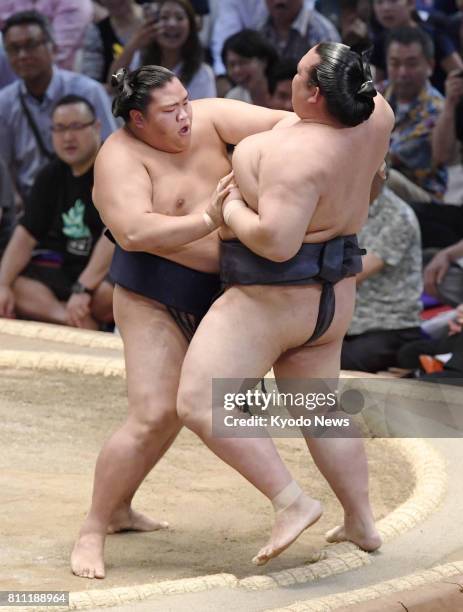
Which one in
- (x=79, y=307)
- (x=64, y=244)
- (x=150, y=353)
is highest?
(x=150, y=353)

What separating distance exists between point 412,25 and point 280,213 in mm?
2885

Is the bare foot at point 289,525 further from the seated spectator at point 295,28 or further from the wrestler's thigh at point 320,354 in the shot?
the seated spectator at point 295,28

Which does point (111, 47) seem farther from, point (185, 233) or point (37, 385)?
point (185, 233)

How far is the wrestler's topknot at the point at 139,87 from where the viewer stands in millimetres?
2627

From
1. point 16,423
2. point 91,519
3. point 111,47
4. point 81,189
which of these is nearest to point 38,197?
point 81,189

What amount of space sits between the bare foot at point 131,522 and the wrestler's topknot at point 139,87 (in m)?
0.99

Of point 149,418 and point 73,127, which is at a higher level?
point 149,418

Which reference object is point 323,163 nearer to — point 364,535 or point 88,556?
point 364,535

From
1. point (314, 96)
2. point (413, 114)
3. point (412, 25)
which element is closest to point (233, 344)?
point (314, 96)

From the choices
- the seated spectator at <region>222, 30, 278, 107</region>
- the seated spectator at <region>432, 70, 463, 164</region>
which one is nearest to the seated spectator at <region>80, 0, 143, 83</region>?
the seated spectator at <region>222, 30, 278, 107</region>

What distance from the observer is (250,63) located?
17.3ft

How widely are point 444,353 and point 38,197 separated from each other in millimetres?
1839

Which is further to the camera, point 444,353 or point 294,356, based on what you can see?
point 444,353

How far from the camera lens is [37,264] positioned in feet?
17.0
